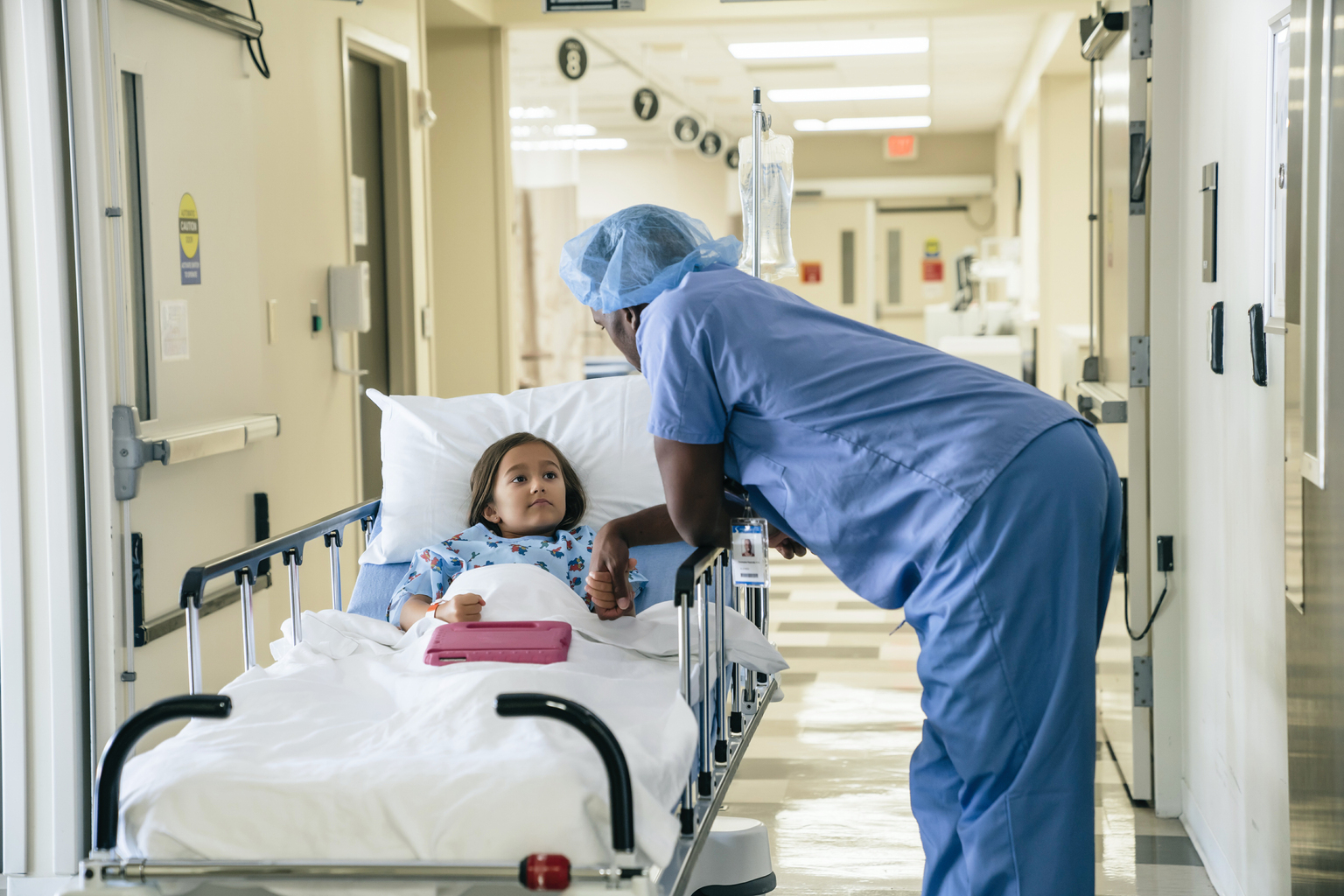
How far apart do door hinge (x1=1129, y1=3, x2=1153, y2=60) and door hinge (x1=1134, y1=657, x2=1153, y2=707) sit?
1.47 m

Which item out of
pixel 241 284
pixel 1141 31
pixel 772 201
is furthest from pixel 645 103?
pixel 1141 31

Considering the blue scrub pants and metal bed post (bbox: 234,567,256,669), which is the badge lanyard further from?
metal bed post (bbox: 234,567,256,669)

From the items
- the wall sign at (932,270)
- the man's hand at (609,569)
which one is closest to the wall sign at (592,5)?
the man's hand at (609,569)

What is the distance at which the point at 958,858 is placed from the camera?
6.16ft

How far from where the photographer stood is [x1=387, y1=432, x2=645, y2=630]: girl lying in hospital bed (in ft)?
7.87

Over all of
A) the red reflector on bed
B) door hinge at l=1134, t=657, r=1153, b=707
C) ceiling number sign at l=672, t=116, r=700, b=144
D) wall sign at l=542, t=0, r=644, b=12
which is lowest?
door hinge at l=1134, t=657, r=1153, b=707

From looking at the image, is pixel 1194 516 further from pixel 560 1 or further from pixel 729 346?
pixel 560 1

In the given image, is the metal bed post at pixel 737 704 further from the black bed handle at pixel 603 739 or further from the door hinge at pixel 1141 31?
the door hinge at pixel 1141 31

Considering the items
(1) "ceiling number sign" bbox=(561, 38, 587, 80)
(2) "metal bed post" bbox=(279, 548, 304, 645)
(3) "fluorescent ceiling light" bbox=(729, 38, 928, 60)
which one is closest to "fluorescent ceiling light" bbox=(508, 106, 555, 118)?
(3) "fluorescent ceiling light" bbox=(729, 38, 928, 60)

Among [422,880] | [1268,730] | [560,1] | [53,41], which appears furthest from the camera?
[560,1]

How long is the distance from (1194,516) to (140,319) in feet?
8.22

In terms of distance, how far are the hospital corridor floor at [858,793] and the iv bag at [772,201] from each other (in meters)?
1.37

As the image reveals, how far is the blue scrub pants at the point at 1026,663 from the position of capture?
175 cm

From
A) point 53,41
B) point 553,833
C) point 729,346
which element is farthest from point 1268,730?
point 53,41
